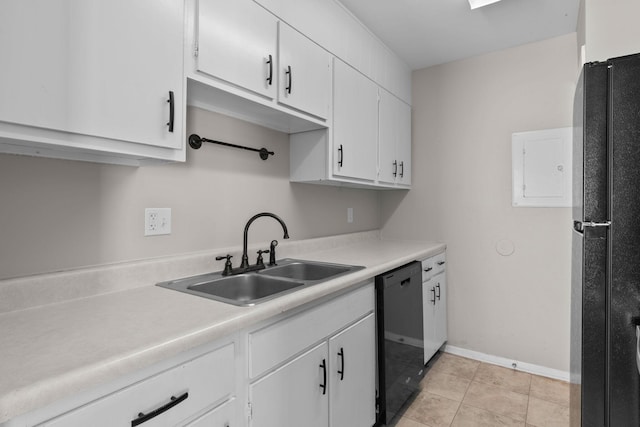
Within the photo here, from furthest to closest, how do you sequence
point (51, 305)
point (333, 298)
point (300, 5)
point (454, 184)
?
point (454, 184)
point (300, 5)
point (333, 298)
point (51, 305)

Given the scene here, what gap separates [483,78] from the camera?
274 cm

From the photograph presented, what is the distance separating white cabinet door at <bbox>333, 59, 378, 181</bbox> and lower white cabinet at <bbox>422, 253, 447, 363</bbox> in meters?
0.82

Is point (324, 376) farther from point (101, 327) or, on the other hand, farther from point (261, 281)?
point (101, 327)

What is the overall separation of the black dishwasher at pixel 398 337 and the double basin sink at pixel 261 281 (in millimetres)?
275

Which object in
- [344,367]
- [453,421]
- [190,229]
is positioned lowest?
[453,421]

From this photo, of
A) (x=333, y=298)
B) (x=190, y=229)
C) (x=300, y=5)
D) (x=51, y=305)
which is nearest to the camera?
(x=51, y=305)

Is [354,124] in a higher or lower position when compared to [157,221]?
higher

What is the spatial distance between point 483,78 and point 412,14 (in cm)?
93

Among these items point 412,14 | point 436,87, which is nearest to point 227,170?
point 412,14

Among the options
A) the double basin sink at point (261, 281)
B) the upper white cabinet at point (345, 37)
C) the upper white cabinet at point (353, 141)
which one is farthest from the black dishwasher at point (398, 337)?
the upper white cabinet at point (345, 37)

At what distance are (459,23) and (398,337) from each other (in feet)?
6.79

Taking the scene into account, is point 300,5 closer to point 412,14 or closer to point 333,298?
point 412,14

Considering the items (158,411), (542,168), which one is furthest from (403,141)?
(158,411)

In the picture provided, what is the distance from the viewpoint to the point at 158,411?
827 mm
